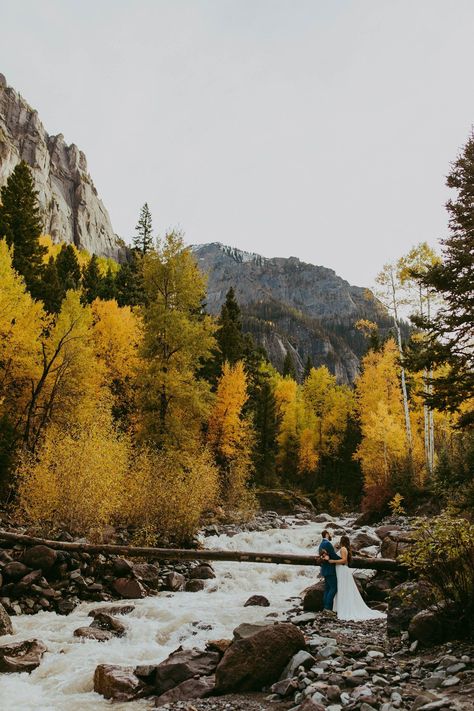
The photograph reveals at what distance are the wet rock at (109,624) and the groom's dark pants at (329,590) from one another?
4.69 metres

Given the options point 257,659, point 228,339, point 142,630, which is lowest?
point 142,630

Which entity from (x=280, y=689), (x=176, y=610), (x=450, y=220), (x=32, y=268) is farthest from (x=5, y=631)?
(x=32, y=268)

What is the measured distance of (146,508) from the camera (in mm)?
18312

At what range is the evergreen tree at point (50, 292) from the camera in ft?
128

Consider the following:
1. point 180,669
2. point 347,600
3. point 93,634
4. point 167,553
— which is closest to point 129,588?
point 167,553

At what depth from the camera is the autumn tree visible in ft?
76.0

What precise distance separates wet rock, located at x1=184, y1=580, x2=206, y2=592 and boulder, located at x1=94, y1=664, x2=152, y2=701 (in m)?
7.05

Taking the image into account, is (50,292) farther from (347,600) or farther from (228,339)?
(347,600)

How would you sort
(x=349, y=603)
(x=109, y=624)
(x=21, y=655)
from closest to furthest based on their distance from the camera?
(x=21, y=655) → (x=109, y=624) → (x=349, y=603)

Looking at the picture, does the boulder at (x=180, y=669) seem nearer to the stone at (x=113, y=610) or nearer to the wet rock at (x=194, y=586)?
the stone at (x=113, y=610)

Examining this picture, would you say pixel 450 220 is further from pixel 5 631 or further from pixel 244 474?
pixel 244 474

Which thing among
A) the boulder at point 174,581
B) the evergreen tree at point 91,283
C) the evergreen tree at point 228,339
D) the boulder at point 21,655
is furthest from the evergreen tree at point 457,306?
the evergreen tree at point 91,283

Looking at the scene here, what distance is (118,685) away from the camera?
24.3 feet

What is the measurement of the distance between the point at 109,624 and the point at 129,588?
2923 millimetres
